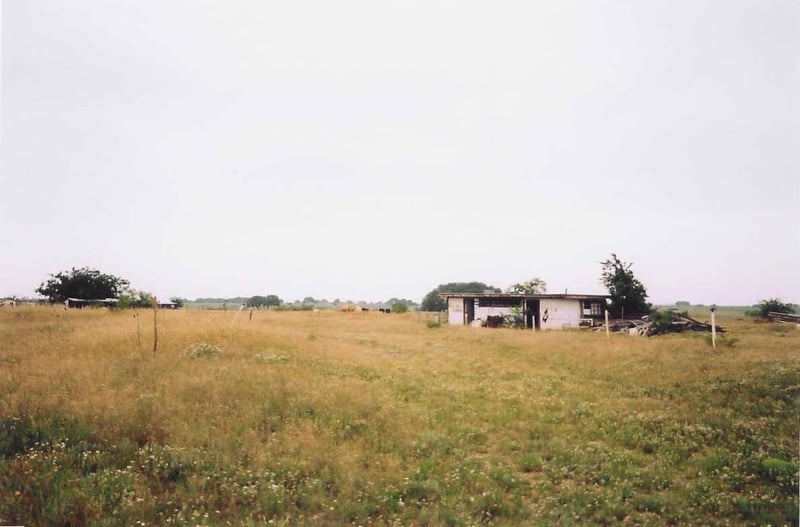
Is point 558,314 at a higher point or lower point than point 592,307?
lower

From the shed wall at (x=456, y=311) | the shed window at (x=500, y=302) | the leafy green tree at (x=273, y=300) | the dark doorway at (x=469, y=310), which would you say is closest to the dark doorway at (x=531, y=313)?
the shed window at (x=500, y=302)

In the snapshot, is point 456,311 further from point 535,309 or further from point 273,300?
point 273,300

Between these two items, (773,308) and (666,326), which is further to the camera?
(773,308)

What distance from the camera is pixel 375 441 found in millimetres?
8273

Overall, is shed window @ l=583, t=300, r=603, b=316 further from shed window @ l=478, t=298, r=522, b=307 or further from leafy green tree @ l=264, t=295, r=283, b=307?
leafy green tree @ l=264, t=295, r=283, b=307

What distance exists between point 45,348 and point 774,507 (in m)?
18.6

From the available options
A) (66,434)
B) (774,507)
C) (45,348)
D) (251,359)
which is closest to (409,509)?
(774,507)

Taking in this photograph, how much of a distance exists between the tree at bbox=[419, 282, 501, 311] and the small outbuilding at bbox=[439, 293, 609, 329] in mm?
68839

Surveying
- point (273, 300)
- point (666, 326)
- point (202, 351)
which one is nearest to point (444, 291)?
point (273, 300)

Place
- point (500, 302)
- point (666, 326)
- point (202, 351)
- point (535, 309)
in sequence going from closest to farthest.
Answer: point (202, 351)
point (666, 326)
point (535, 309)
point (500, 302)

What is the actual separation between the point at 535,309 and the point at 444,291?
10939 cm

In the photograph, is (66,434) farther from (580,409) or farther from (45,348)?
(580,409)

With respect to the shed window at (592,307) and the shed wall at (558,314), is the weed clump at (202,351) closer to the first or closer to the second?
the shed wall at (558,314)

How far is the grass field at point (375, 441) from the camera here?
19.3 ft
